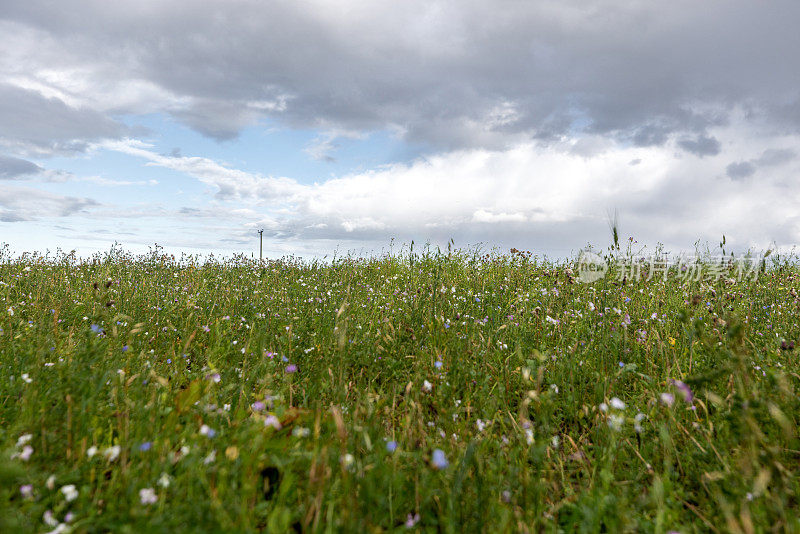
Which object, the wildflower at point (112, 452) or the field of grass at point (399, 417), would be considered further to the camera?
the wildflower at point (112, 452)

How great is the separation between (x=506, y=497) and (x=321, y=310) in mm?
3705

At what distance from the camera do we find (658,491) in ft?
5.25

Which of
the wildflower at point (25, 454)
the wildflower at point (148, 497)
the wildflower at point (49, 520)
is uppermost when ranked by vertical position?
the wildflower at point (25, 454)

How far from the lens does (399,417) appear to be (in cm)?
314

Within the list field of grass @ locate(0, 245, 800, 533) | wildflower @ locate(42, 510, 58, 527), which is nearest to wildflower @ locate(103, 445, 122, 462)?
field of grass @ locate(0, 245, 800, 533)

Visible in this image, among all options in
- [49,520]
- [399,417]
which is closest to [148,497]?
[49,520]

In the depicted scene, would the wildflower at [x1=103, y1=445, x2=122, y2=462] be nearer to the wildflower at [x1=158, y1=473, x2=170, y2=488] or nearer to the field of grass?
the field of grass

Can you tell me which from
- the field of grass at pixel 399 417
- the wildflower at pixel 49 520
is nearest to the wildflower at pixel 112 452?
the field of grass at pixel 399 417

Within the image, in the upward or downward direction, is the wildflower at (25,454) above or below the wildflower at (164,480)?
above

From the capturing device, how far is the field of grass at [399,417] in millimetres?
1795

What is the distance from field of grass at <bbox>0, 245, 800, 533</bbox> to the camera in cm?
179

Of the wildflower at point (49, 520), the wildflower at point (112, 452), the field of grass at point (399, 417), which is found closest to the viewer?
the wildflower at point (49, 520)

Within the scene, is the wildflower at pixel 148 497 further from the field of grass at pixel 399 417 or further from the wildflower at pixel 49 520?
the wildflower at pixel 49 520

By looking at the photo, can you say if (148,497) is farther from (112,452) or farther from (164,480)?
(112,452)
